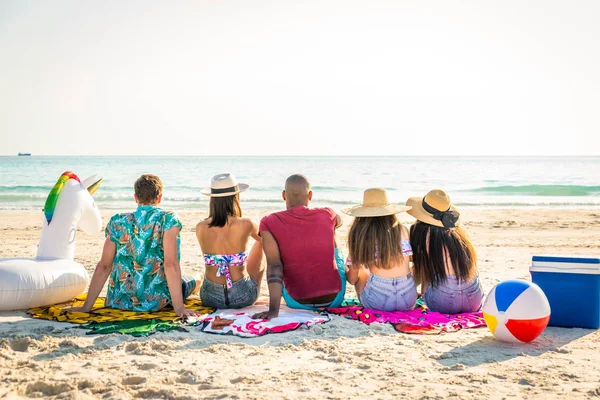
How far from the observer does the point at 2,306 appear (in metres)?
5.60

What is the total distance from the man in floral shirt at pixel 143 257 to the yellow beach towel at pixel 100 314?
98mm

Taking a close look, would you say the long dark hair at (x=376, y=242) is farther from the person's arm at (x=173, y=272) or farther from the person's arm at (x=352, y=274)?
the person's arm at (x=173, y=272)

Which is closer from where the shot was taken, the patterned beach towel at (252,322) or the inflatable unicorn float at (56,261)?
the patterned beach towel at (252,322)

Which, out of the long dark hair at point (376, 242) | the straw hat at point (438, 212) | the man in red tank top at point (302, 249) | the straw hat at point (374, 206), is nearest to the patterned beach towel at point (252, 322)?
the man in red tank top at point (302, 249)

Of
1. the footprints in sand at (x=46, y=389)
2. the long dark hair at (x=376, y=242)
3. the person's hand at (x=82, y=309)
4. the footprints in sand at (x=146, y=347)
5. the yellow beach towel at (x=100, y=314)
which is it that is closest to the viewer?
the footprints in sand at (x=46, y=389)

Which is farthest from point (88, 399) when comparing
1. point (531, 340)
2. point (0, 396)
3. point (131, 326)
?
point (531, 340)

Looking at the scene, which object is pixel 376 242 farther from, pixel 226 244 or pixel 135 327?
pixel 135 327

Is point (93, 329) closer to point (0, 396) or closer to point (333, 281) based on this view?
point (0, 396)

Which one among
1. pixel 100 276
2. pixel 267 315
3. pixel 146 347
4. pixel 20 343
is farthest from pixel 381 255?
pixel 20 343

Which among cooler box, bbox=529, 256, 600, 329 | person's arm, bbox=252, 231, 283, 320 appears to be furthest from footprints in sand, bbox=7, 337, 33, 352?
cooler box, bbox=529, 256, 600, 329

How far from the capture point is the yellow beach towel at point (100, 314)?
5.34m

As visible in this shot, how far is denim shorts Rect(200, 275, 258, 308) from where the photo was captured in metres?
5.74

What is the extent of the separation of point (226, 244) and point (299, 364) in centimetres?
179

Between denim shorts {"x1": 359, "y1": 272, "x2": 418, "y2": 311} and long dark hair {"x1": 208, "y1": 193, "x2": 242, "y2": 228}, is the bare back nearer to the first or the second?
long dark hair {"x1": 208, "y1": 193, "x2": 242, "y2": 228}
